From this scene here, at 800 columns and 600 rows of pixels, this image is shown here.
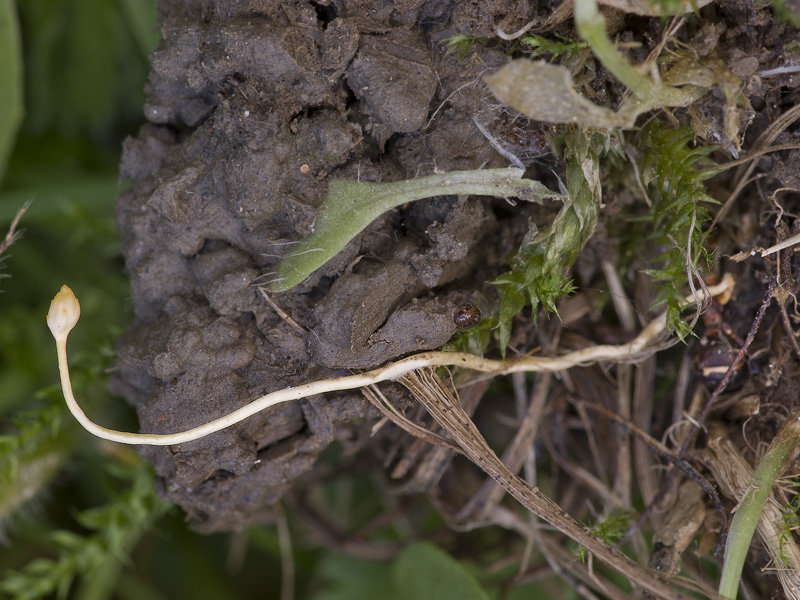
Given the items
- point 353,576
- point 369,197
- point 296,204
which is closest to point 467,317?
point 369,197

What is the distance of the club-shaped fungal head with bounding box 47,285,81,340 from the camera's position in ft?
4.17

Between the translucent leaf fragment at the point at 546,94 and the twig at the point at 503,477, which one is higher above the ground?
the translucent leaf fragment at the point at 546,94

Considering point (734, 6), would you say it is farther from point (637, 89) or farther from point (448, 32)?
point (448, 32)

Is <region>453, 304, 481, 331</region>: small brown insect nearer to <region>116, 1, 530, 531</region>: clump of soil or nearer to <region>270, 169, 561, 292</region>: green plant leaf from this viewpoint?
<region>116, 1, 530, 531</region>: clump of soil

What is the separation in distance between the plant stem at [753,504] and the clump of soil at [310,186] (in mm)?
294

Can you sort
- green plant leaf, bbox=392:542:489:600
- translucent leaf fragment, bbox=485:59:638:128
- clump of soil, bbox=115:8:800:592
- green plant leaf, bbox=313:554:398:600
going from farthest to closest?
green plant leaf, bbox=313:554:398:600 < green plant leaf, bbox=392:542:489:600 < clump of soil, bbox=115:8:800:592 < translucent leaf fragment, bbox=485:59:638:128

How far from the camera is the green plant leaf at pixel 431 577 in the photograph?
1718 mm

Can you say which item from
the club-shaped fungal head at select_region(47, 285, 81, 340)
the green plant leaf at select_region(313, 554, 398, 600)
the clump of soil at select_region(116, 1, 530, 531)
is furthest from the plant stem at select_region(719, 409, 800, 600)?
the club-shaped fungal head at select_region(47, 285, 81, 340)

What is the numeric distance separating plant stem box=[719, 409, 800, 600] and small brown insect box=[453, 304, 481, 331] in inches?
27.3

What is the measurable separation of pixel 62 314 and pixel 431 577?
1194mm

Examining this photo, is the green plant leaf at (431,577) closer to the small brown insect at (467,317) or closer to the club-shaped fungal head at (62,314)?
the small brown insect at (467,317)

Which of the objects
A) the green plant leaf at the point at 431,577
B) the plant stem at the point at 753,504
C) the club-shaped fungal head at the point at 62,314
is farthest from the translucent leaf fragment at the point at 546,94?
the green plant leaf at the point at 431,577

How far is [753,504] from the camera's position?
4.49 feet

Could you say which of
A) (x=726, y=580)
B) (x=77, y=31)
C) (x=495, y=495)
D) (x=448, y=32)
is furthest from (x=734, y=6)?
(x=77, y=31)
